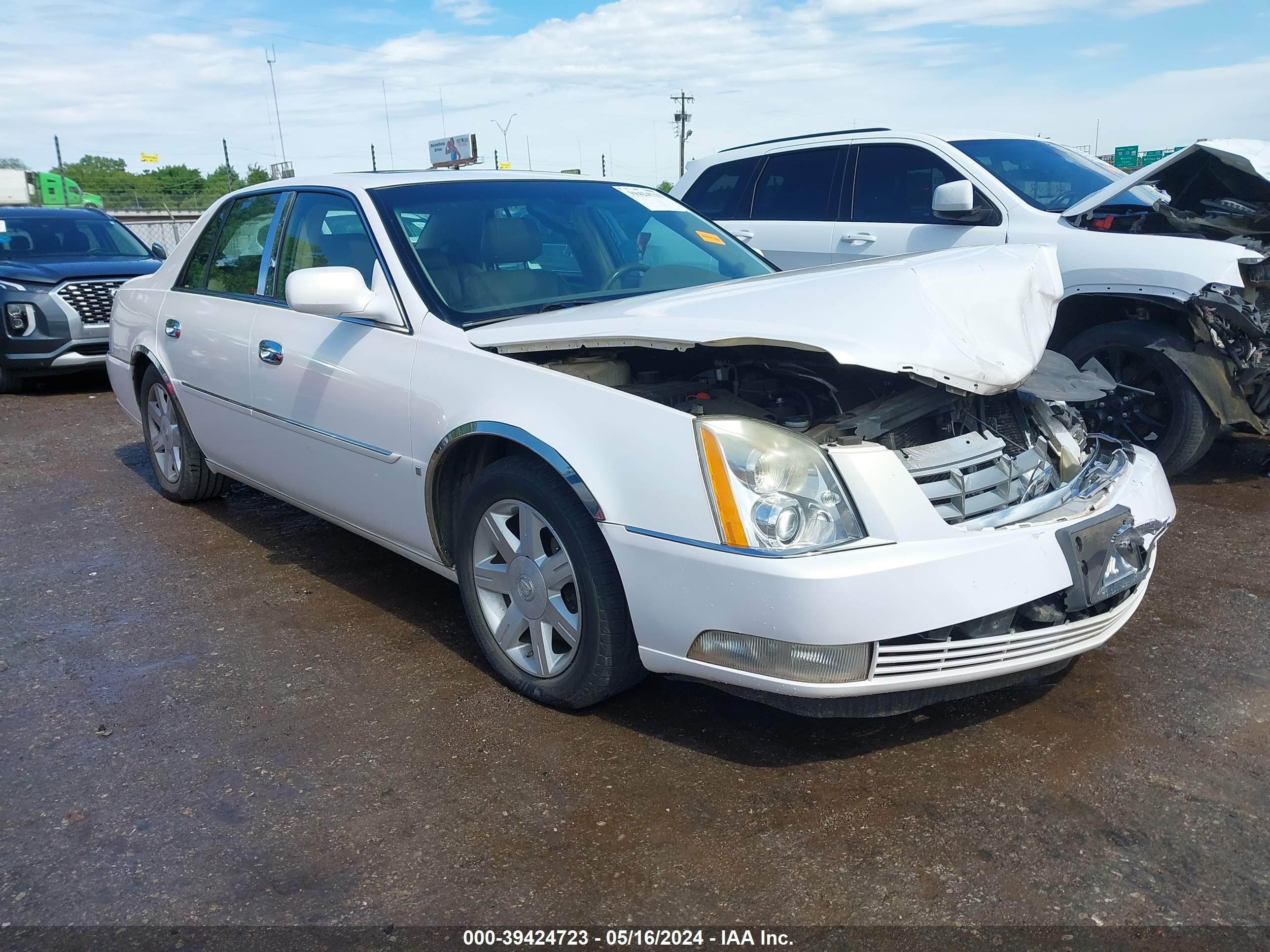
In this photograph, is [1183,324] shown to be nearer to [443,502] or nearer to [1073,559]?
[1073,559]

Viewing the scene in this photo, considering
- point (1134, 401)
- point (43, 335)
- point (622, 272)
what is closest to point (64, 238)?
point (43, 335)

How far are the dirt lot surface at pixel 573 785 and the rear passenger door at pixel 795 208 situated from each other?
3465 millimetres

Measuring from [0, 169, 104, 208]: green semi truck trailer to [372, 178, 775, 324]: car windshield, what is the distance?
35.8 metres

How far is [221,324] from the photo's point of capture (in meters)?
4.50

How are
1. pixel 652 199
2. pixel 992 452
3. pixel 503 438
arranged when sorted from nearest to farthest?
pixel 992 452
pixel 503 438
pixel 652 199

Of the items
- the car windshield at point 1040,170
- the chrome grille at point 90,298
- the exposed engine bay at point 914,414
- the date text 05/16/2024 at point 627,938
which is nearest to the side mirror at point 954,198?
the car windshield at point 1040,170

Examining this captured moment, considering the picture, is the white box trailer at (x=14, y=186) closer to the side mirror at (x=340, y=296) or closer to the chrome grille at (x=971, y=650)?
the side mirror at (x=340, y=296)

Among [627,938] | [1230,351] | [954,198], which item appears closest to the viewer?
[627,938]

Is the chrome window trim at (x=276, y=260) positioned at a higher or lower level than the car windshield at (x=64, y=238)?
higher

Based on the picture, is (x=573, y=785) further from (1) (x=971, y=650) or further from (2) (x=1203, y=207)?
(2) (x=1203, y=207)

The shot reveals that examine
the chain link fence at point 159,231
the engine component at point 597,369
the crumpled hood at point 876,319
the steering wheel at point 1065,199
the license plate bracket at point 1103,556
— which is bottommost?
the chain link fence at point 159,231

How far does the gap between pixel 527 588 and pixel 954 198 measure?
3.79 meters

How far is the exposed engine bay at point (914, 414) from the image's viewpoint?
2.77m

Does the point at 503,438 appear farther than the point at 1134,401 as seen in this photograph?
No
